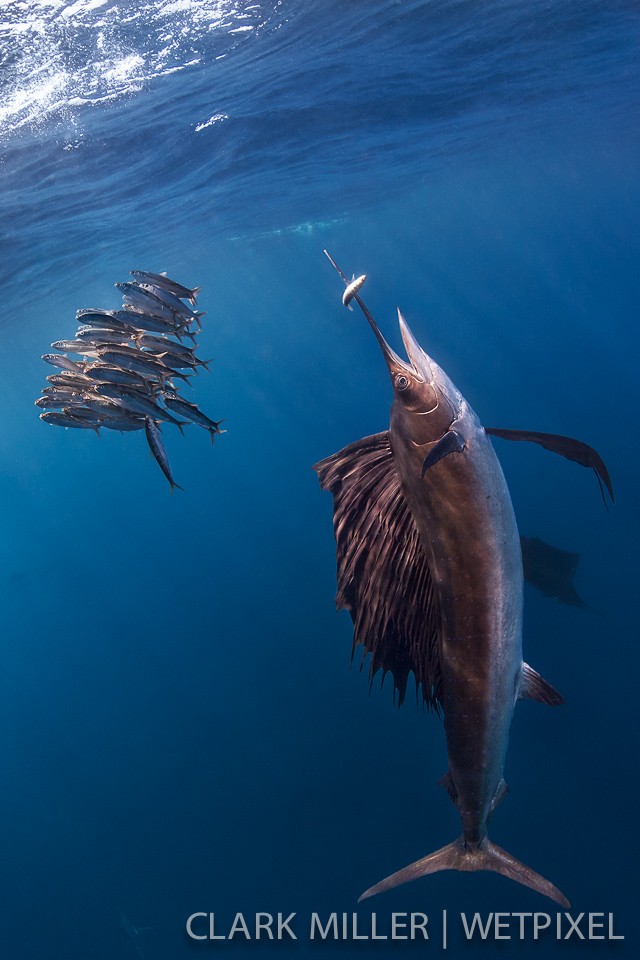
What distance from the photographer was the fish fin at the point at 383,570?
2.60 metres

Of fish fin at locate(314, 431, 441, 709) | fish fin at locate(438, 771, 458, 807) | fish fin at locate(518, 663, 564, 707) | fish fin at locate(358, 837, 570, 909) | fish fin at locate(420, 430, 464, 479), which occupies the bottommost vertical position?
fish fin at locate(358, 837, 570, 909)

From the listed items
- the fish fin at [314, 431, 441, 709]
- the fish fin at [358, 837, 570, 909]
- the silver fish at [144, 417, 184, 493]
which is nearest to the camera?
the fish fin at [314, 431, 441, 709]

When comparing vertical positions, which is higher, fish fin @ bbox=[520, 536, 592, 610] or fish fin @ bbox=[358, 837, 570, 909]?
fish fin @ bbox=[358, 837, 570, 909]

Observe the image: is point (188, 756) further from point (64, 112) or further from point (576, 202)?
point (576, 202)

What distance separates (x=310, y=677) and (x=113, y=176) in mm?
12488

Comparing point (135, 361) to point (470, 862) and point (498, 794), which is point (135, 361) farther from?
point (470, 862)

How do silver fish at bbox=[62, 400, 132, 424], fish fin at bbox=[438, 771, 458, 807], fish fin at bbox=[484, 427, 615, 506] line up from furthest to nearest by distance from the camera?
silver fish at bbox=[62, 400, 132, 424]
fish fin at bbox=[438, 771, 458, 807]
fish fin at bbox=[484, 427, 615, 506]

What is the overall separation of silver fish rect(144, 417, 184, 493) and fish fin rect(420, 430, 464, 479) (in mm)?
1995

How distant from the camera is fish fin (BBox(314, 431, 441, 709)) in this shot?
2.60 metres

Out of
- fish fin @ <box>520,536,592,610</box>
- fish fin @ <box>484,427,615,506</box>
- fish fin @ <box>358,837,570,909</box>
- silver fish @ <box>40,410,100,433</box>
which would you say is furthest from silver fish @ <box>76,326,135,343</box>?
fish fin @ <box>520,536,592,610</box>

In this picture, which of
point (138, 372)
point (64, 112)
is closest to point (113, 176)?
point (64, 112)

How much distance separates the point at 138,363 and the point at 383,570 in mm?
2741

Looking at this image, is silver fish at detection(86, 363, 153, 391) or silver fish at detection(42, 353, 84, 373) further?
silver fish at detection(42, 353, 84, 373)

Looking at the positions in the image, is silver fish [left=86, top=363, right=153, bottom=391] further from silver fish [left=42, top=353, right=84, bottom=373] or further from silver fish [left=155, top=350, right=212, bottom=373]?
silver fish [left=42, top=353, right=84, bottom=373]
